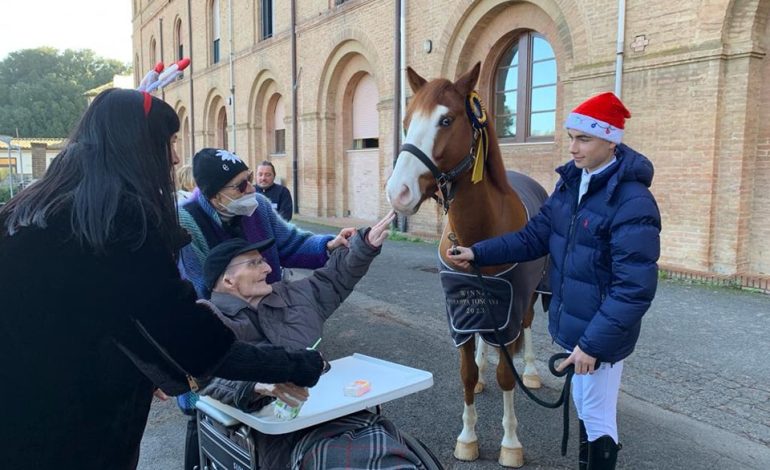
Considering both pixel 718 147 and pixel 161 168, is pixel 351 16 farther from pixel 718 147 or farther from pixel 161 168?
pixel 161 168

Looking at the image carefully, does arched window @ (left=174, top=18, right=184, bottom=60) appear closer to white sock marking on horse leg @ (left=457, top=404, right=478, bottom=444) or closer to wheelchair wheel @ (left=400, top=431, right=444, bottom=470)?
white sock marking on horse leg @ (left=457, top=404, right=478, bottom=444)

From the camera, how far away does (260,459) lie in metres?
2.18

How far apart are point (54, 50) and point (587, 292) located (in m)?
91.1

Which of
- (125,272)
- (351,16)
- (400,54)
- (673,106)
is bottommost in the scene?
(125,272)

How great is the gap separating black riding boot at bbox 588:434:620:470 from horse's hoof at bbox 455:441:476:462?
0.99m

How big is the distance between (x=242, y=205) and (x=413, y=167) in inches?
37.0

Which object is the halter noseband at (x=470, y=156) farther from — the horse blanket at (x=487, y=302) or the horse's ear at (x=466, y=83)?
the horse blanket at (x=487, y=302)

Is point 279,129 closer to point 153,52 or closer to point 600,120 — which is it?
point 153,52

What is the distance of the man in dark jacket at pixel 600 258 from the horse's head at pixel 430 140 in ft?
2.00

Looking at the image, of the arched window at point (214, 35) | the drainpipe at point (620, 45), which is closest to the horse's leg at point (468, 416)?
the drainpipe at point (620, 45)

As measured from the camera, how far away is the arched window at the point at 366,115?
634 inches

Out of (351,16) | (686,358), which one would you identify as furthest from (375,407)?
(351,16)

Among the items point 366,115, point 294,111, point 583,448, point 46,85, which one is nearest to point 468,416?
point 583,448

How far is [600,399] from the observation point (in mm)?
2562
